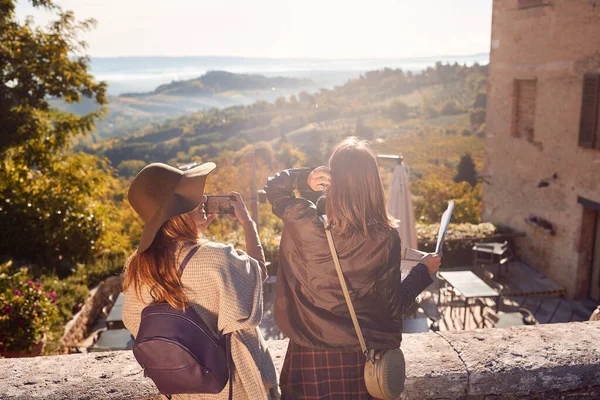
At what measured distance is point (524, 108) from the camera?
11.3 m

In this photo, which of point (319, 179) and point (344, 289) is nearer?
point (344, 289)

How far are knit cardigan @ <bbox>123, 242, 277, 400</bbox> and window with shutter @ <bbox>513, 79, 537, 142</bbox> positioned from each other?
1080cm

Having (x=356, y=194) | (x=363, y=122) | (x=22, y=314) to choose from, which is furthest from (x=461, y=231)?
(x=363, y=122)

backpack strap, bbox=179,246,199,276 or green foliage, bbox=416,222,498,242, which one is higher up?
backpack strap, bbox=179,246,199,276

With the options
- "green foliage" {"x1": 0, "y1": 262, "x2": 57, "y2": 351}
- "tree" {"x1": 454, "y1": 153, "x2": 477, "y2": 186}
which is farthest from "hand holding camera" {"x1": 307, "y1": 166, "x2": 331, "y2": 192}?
"tree" {"x1": 454, "y1": 153, "x2": 477, "y2": 186}

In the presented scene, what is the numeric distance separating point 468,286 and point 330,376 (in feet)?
20.1

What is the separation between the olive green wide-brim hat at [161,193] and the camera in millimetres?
1687

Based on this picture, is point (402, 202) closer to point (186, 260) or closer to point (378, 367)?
point (378, 367)

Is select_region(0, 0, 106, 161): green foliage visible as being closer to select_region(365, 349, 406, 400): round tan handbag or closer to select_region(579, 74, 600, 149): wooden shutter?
select_region(579, 74, 600, 149): wooden shutter

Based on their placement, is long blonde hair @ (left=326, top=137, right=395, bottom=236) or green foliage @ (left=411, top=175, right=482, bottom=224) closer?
long blonde hair @ (left=326, top=137, right=395, bottom=236)

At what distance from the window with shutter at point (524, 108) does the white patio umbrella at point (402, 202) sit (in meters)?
6.09

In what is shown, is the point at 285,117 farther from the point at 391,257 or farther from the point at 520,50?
the point at 391,257

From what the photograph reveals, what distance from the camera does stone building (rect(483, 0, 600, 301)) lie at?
934cm

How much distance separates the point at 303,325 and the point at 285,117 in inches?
1950
